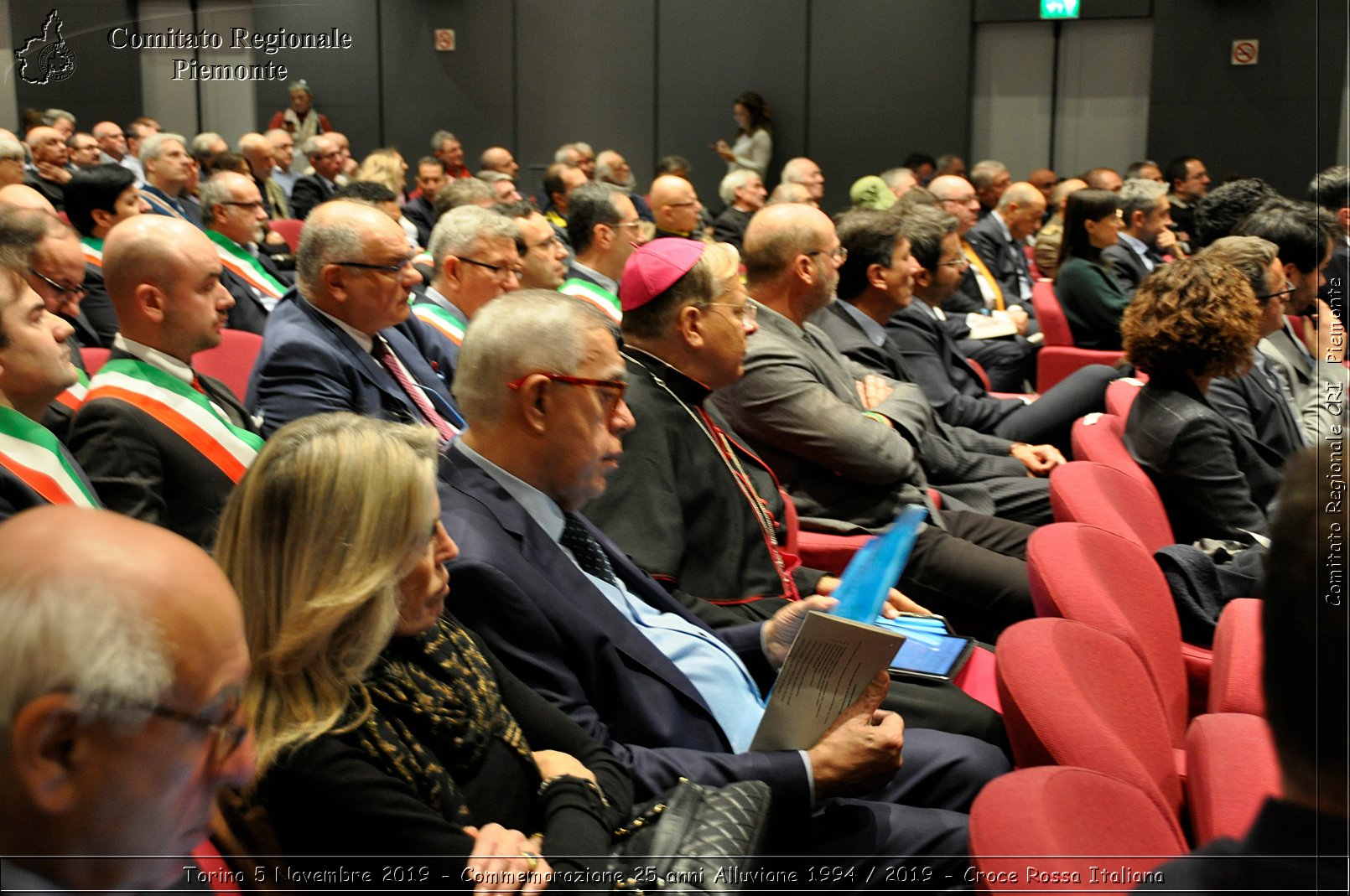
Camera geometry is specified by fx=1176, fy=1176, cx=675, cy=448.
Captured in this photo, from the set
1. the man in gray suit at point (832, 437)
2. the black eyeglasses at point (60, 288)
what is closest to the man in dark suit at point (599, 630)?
the man in gray suit at point (832, 437)

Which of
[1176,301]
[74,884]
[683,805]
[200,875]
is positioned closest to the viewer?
[74,884]

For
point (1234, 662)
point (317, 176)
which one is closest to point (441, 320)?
point (1234, 662)

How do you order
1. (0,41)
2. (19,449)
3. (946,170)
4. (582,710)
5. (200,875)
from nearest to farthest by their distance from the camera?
(200,875) → (582,710) → (19,449) → (0,41) → (946,170)

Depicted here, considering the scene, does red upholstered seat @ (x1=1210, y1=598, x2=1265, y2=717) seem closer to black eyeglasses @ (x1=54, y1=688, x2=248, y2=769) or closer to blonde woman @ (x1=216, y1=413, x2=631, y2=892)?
blonde woman @ (x1=216, y1=413, x2=631, y2=892)

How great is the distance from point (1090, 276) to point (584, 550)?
4.27m

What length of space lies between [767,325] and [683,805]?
2.10 m

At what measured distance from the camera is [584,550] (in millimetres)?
2062

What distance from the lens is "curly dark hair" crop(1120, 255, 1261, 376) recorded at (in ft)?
9.57

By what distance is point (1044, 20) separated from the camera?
1155cm

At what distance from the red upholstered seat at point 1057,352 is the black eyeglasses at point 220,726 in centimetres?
451

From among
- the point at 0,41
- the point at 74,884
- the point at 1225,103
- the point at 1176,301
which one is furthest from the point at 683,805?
the point at 1225,103

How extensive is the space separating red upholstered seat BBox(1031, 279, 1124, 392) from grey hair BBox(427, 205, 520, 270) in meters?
2.53

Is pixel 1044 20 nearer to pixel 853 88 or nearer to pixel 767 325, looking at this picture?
pixel 853 88

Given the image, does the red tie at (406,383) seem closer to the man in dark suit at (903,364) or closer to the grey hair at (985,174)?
the man in dark suit at (903,364)
